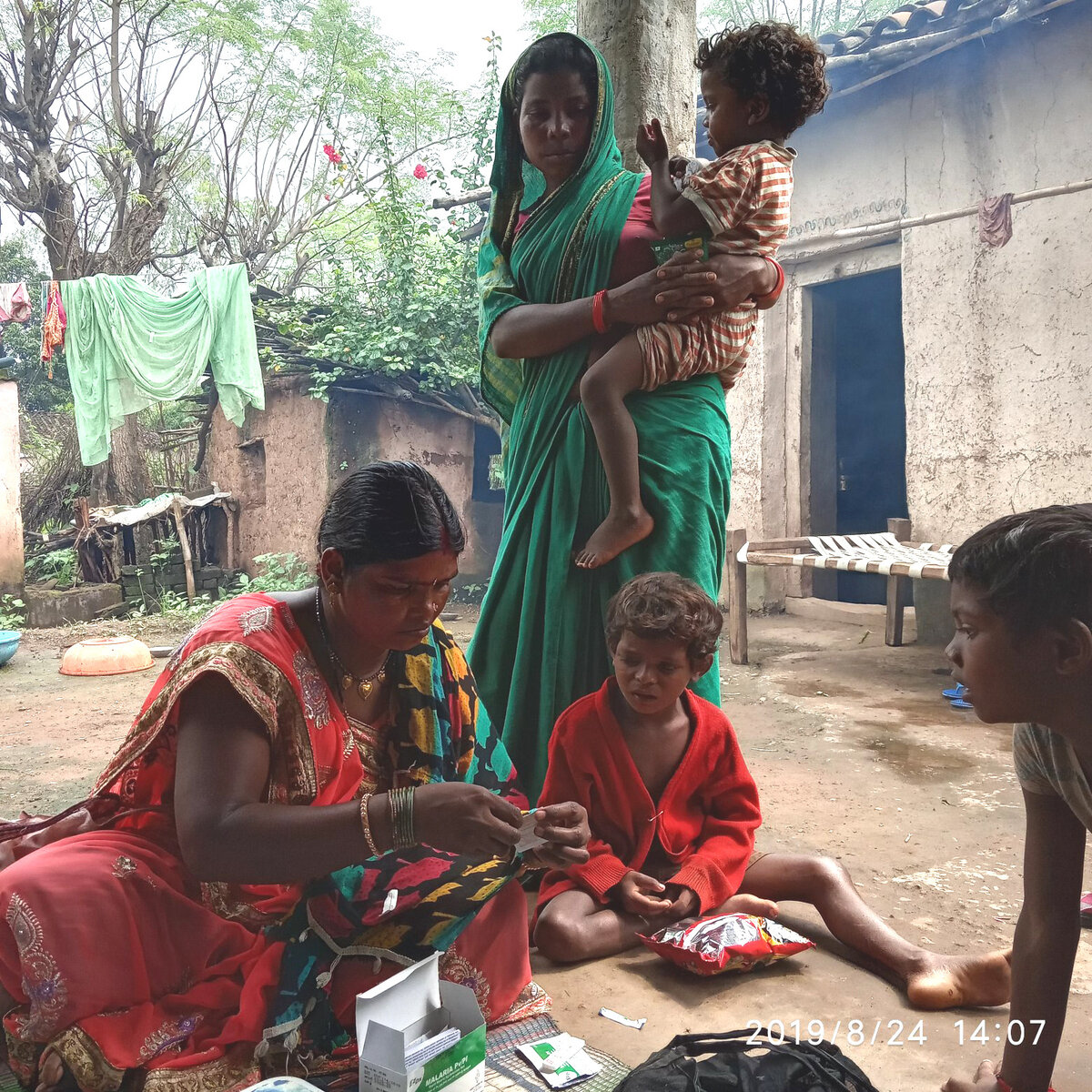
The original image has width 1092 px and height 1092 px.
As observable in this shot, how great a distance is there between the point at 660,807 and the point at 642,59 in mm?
2477

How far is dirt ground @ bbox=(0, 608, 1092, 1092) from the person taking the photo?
1927mm

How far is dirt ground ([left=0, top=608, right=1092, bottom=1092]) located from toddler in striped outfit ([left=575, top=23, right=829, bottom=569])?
109 cm

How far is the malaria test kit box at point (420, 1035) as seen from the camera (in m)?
1.46

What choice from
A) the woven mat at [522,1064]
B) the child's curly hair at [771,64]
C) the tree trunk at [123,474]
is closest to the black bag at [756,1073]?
the woven mat at [522,1064]

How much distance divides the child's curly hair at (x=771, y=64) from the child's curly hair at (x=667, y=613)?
3.92ft

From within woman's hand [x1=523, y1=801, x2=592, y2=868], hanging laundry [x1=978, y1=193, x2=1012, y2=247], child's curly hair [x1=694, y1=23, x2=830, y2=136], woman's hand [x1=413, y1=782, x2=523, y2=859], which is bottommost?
woman's hand [x1=523, y1=801, x2=592, y2=868]

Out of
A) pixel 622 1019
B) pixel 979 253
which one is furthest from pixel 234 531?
pixel 622 1019

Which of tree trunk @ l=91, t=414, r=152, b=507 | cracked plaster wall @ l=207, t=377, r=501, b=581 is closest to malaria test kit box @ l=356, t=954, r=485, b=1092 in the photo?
cracked plaster wall @ l=207, t=377, r=501, b=581

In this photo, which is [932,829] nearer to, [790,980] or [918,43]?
[790,980]

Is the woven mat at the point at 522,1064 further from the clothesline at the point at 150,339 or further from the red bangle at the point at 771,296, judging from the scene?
the clothesline at the point at 150,339

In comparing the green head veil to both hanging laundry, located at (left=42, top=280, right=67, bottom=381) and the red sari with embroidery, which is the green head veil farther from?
hanging laundry, located at (left=42, top=280, right=67, bottom=381)

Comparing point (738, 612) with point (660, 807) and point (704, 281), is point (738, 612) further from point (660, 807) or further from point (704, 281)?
point (704, 281)

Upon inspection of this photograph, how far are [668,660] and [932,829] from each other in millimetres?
1539

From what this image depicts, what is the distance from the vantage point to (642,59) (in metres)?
3.21
